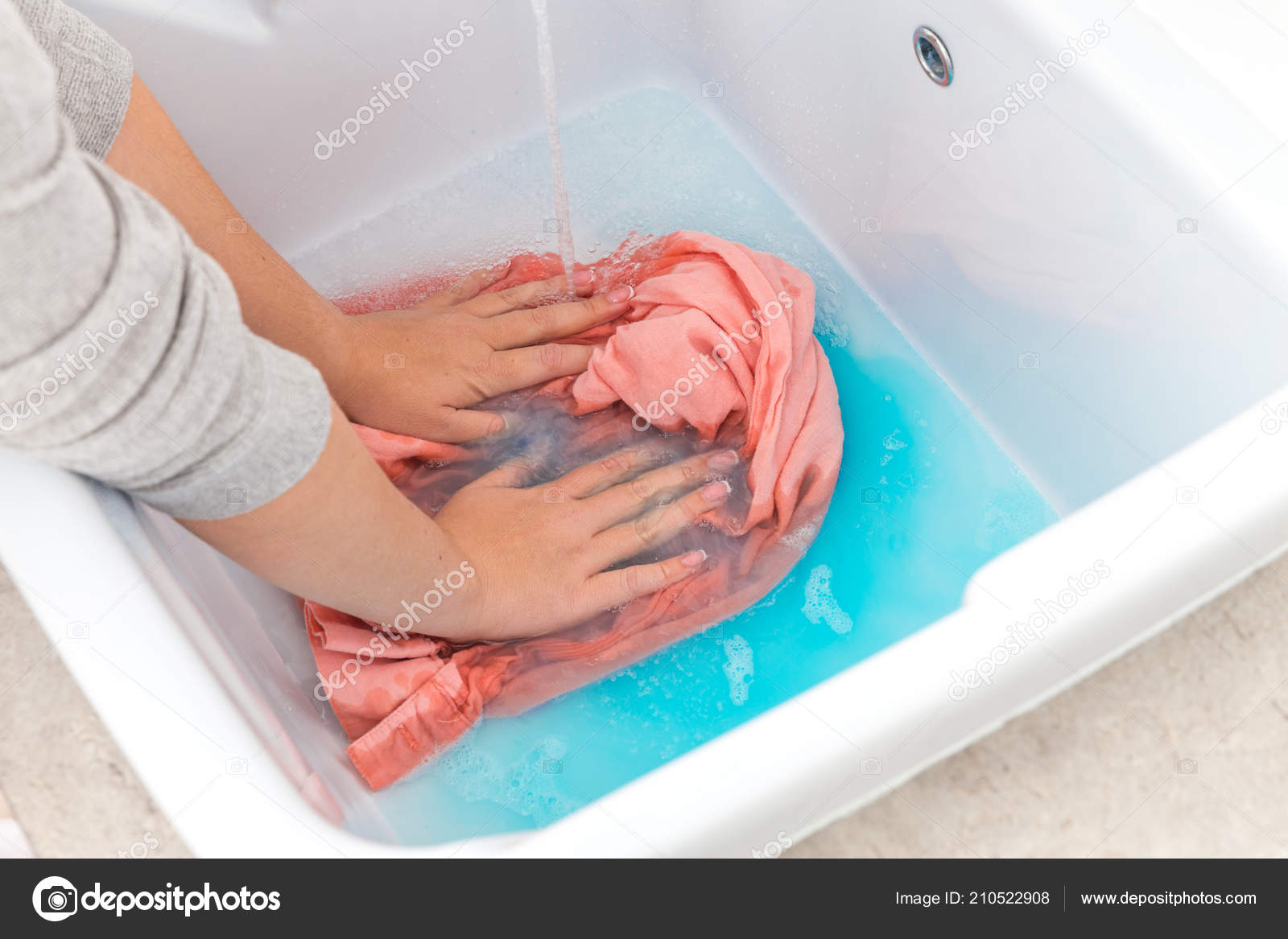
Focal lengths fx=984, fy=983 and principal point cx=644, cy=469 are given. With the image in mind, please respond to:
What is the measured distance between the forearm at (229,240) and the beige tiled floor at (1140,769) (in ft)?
1.42

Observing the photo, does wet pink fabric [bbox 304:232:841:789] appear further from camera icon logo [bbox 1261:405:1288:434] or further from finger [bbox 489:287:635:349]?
camera icon logo [bbox 1261:405:1288:434]

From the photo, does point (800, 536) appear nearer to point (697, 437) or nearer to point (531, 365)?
point (697, 437)

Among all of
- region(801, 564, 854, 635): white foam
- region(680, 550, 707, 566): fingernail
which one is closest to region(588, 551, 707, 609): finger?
region(680, 550, 707, 566): fingernail

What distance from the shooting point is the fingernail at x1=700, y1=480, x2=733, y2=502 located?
972mm

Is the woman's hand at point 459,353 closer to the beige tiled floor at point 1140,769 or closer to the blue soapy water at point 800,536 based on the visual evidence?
the blue soapy water at point 800,536

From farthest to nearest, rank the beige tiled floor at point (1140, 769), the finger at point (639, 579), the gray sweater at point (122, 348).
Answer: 1. the finger at point (639, 579)
2. the beige tiled floor at point (1140, 769)
3. the gray sweater at point (122, 348)

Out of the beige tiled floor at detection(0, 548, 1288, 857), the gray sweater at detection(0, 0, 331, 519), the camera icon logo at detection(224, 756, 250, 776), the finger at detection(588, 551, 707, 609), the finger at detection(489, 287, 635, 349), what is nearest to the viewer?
the gray sweater at detection(0, 0, 331, 519)

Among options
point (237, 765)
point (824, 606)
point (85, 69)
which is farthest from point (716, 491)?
point (85, 69)

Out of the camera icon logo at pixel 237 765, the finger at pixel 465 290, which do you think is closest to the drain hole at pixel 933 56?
the finger at pixel 465 290

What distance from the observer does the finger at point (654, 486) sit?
0.96 meters

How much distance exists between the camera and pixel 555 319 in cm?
105

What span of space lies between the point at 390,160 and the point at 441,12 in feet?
0.61

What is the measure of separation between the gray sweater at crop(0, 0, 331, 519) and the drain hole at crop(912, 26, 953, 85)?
0.68 m
